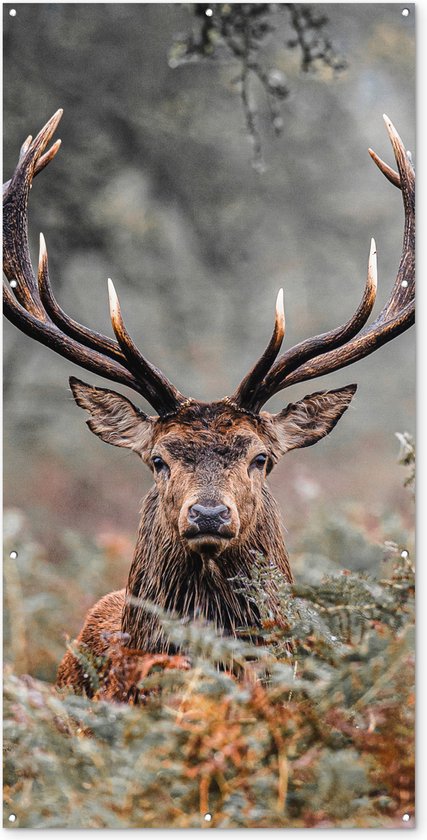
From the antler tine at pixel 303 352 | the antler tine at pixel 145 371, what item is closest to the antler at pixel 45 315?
the antler tine at pixel 145 371

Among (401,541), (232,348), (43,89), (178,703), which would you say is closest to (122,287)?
(232,348)

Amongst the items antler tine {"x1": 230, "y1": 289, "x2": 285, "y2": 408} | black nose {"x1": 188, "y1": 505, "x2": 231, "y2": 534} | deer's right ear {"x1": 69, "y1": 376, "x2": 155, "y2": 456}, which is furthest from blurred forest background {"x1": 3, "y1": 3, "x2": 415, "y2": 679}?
black nose {"x1": 188, "y1": 505, "x2": 231, "y2": 534}

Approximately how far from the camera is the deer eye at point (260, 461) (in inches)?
159

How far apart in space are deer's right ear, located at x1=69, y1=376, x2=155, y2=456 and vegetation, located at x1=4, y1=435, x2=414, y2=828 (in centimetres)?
94

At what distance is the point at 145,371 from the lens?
13.1 ft

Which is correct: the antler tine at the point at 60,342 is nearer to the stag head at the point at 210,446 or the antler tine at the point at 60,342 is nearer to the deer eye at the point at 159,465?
the stag head at the point at 210,446

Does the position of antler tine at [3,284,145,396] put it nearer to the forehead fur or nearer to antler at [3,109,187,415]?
antler at [3,109,187,415]

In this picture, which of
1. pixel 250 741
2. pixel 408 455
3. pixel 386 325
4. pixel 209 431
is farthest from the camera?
pixel 386 325

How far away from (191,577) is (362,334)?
1.06 meters

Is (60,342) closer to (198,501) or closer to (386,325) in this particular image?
(198,501)

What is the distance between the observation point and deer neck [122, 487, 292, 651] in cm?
396

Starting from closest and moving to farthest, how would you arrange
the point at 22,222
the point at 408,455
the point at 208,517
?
the point at 208,517 < the point at 408,455 < the point at 22,222

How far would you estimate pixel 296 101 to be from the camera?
4359 mm

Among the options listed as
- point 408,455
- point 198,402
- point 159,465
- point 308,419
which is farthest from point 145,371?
point 408,455
